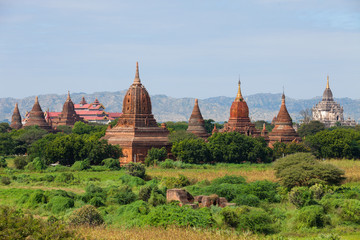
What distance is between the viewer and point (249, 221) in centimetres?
2848

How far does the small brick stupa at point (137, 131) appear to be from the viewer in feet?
212

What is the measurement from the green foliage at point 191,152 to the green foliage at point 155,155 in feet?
4.03

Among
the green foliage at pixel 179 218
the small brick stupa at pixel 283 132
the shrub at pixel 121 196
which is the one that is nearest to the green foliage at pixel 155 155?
the small brick stupa at pixel 283 132

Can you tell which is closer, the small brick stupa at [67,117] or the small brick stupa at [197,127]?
the small brick stupa at [197,127]

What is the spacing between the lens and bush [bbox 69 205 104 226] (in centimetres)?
2797

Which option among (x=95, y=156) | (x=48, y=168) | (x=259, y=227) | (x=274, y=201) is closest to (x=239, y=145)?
(x=95, y=156)

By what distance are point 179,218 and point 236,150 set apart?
126ft

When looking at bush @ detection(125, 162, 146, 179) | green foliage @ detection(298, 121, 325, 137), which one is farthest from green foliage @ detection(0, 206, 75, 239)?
green foliage @ detection(298, 121, 325, 137)

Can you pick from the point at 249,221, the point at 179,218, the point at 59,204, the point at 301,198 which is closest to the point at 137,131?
the point at 59,204

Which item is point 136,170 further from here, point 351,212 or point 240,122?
point 240,122

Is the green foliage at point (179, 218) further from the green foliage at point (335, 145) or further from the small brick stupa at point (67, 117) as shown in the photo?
the small brick stupa at point (67, 117)

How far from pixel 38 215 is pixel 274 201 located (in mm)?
13094

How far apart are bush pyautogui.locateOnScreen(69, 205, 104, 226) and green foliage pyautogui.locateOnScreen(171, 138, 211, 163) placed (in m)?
34.1

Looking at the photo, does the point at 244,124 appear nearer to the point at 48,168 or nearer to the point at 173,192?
the point at 48,168
